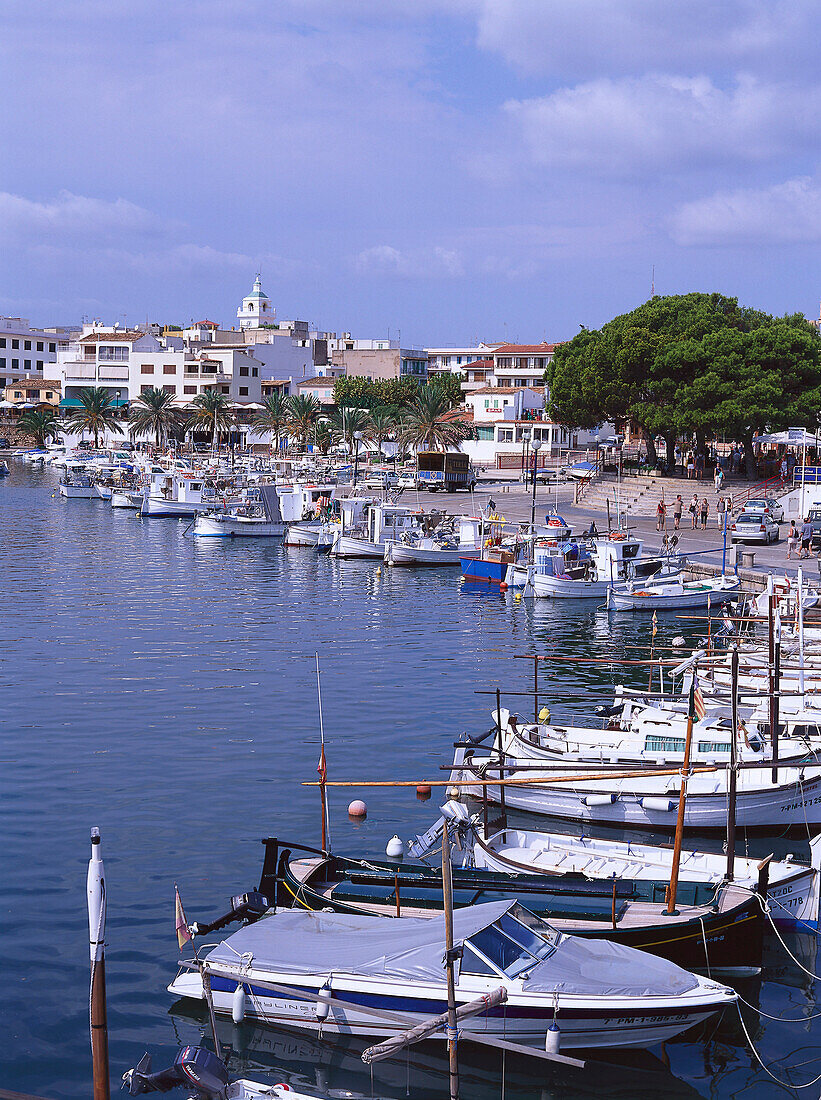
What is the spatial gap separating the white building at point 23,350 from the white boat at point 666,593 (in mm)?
139342

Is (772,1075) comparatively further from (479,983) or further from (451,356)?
(451,356)

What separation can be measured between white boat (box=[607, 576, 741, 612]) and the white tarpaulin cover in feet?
113

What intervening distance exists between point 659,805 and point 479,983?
9.76m

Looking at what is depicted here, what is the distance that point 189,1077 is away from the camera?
43.8 ft

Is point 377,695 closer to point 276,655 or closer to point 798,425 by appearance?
point 276,655

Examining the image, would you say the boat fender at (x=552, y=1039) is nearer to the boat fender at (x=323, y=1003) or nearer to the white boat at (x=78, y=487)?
the boat fender at (x=323, y=1003)

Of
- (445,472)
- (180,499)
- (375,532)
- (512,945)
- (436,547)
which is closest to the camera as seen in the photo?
(512,945)

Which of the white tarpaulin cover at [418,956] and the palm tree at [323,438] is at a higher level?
the palm tree at [323,438]

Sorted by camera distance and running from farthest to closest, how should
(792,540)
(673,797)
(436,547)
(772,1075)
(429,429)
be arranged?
1. (429,429)
2. (436,547)
3. (792,540)
4. (673,797)
5. (772,1075)

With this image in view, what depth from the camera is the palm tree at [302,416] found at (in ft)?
397

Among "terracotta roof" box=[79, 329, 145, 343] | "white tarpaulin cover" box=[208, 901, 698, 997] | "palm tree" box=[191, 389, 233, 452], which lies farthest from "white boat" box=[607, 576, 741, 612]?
"terracotta roof" box=[79, 329, 145, 343]

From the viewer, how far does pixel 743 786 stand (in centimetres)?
2370

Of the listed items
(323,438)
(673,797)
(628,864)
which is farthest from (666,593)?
(323,438)

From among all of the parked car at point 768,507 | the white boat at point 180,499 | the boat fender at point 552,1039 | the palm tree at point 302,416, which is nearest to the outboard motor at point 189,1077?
the boat fender at point 552,1039
